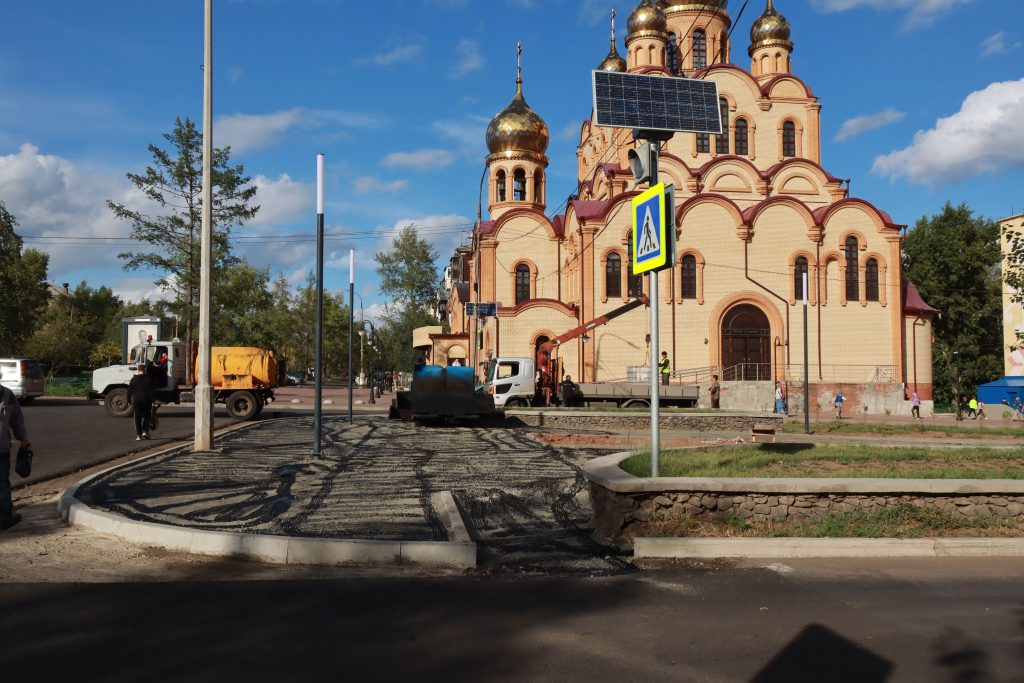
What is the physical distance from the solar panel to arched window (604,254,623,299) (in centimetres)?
2720

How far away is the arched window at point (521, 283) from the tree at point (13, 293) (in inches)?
1121

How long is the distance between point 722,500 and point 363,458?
25.5 feet

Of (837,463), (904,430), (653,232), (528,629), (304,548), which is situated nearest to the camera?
(528,629)

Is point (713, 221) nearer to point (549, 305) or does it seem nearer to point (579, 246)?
point (579, 246)

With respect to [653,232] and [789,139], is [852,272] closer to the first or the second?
[789,139]

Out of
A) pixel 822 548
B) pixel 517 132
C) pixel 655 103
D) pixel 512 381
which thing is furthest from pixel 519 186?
pixel 822 548

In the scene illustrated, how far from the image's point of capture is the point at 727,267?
126 ft

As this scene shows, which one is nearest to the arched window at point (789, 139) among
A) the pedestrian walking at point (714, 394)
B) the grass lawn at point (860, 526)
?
the pedestrian walking at point (714, 394)

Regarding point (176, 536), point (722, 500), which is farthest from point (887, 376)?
point (176, 536)

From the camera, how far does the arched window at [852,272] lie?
128 ft

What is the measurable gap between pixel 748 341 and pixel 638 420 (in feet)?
54.0

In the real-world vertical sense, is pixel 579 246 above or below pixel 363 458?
above

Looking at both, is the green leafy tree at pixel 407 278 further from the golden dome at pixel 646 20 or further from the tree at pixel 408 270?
the golden dome at pixel 646 20

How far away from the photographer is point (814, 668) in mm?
4371
